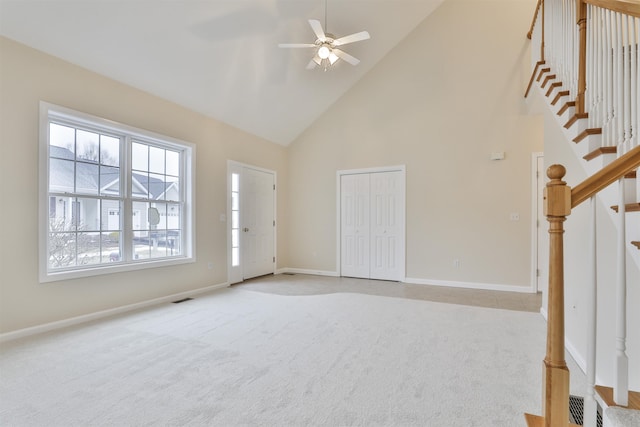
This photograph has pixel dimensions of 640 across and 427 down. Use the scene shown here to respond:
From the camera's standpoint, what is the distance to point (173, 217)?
14.3ft

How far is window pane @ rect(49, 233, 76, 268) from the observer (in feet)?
10.1

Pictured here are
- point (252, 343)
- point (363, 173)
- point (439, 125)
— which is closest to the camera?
point (252, 343)

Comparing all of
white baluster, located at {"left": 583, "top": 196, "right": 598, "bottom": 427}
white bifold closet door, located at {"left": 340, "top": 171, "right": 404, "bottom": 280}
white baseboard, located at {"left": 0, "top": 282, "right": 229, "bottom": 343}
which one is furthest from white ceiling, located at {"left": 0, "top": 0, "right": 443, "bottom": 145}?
white baluster, located at {"left": 583, "top": 196, "right": 598, "bottom": 427}

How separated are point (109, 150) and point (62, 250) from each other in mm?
1231

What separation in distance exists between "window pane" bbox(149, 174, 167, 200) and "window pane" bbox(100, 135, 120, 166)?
48 centimetres

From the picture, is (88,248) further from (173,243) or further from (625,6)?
(625,6)

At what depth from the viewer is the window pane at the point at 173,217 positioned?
14.1 feet

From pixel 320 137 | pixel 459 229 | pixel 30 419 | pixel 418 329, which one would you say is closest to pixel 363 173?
pixel 320 137

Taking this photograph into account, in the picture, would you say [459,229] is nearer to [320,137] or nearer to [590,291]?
[320,137]

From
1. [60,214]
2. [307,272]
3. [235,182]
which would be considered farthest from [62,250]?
[307,272]

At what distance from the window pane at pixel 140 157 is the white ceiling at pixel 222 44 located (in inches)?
28.6

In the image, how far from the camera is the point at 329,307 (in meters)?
3.81

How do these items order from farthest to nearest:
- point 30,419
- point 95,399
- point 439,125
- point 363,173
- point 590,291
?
1. point 363,173
2. point 439,125
3. point 95,399
4. point 30,419
5. point 590,291

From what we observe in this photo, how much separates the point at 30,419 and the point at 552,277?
9.15 feet
